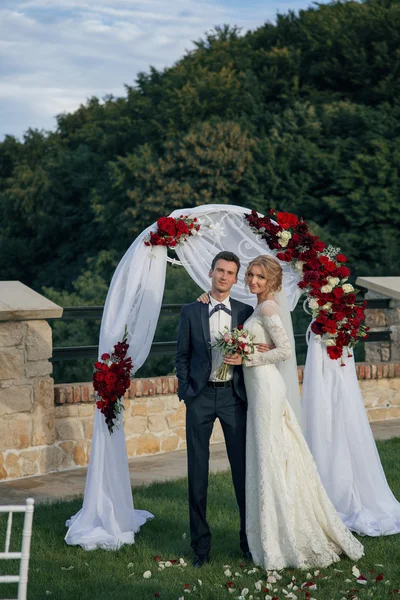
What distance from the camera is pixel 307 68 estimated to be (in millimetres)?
26297

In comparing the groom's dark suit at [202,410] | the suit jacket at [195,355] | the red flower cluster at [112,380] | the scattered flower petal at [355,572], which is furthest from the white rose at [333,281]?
the scattered flower petal at [355,572]

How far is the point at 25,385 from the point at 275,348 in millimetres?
2993

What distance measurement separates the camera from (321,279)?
6.22 metres

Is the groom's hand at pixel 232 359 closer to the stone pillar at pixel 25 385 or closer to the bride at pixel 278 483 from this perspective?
the bride at pixel 278 483

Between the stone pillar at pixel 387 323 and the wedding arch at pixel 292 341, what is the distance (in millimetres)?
3694

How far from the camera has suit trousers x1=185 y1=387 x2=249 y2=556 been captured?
195 inches

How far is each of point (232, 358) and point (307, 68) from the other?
908 inches

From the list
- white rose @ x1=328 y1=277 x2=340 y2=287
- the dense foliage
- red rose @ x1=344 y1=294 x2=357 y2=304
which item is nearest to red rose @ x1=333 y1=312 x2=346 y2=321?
red rose @ x1=344 y1=294 x2=357 y2=304

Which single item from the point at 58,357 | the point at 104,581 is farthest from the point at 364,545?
the point at 58,357

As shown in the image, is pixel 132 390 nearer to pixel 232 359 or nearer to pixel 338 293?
pixel 338 293

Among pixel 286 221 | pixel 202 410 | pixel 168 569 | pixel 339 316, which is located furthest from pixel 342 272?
pixel 168 569

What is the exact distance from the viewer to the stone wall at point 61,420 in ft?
23.3

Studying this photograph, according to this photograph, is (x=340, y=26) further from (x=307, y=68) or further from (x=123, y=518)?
(x=123, y=518)

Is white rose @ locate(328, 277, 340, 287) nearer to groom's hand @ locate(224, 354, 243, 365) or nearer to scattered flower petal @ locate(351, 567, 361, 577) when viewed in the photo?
groom's hand @ locate(224, 354, 243, 365)
